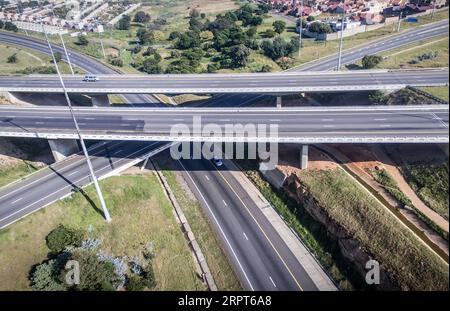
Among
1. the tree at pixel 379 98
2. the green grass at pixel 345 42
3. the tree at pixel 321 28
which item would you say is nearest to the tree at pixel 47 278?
the tree at pixel 379 98

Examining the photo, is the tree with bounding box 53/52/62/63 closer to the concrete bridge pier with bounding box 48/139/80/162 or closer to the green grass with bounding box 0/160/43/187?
the green grass with bounding box 0/160/43/187

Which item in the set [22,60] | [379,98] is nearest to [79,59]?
[22,60]

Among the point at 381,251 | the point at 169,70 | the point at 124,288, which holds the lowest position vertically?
the point at 124,288
